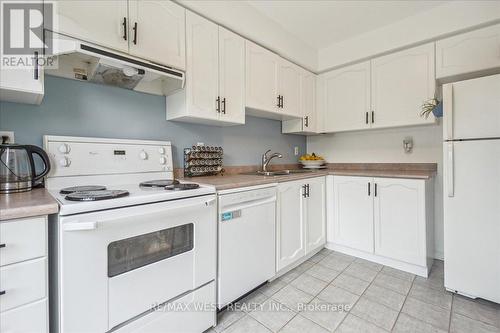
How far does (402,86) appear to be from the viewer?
2352 millimetres

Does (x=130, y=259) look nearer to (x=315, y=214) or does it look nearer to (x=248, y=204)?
(x=248, y=204)

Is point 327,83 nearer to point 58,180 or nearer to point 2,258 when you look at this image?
point 58,180

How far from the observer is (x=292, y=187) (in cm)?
208

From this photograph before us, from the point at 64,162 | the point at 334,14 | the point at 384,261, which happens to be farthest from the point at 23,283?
the point at 334,14

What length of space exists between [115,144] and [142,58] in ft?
1.94

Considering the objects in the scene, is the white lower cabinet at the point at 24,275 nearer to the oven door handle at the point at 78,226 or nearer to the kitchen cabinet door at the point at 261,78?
the oven door handle at the point at 78,226

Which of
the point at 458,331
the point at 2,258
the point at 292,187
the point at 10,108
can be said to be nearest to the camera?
the point at 2,258

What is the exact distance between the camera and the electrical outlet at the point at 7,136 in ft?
3.97

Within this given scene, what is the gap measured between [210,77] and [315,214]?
1.70 metres

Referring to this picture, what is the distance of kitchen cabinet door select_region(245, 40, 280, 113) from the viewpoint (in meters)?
2.09

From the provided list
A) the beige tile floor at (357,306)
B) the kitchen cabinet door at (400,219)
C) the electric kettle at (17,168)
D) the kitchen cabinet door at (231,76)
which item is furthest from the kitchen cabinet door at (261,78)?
the beige tile floor at (357,306)

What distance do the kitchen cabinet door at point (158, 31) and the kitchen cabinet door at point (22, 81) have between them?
0.49 metres

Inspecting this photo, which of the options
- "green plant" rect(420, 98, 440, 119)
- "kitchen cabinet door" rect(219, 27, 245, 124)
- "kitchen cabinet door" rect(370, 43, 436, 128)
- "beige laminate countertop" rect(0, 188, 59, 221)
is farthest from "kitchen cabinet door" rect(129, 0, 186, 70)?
"green plant" rect(420, 98, 440, 119)

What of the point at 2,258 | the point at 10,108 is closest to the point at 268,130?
the point at 10,108
